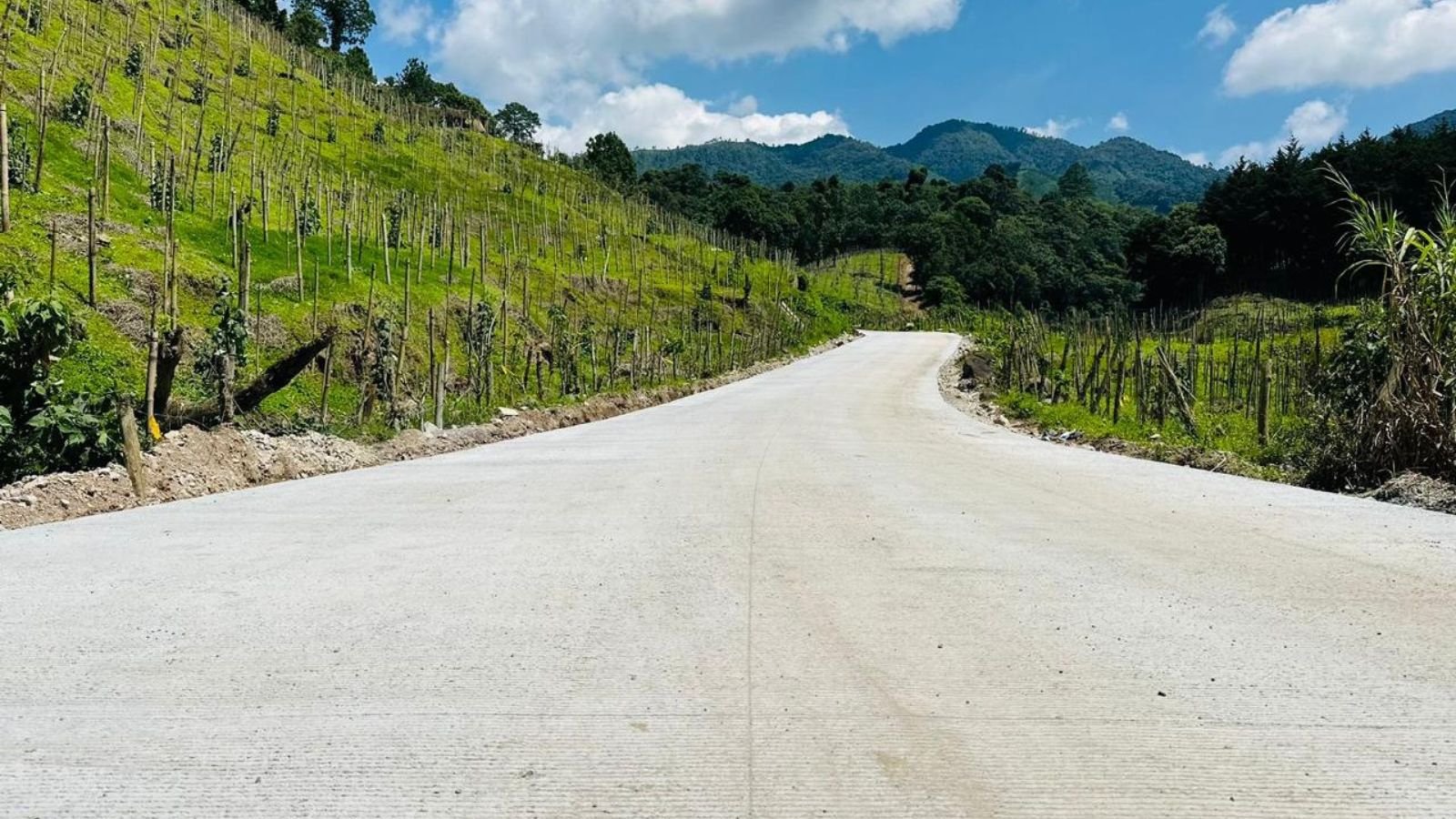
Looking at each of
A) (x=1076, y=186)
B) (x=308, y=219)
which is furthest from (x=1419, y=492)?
(x=1076, y=186)

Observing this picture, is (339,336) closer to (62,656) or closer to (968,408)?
(968,408)

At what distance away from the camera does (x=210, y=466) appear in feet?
30.4

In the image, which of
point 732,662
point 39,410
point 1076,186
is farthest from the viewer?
point 1076,186

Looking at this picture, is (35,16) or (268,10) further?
(268,10)

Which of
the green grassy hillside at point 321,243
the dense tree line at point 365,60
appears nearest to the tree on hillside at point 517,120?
the dense tree line at point 365,60

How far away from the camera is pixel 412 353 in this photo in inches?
945

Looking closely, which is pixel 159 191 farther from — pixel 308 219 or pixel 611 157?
pixel 611 157

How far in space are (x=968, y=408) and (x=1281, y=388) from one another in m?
10.8

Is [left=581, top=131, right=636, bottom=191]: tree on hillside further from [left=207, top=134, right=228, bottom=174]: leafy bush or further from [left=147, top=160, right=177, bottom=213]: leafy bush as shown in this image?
[left=147, top=160, right=177, bottom=213]: leafy bush

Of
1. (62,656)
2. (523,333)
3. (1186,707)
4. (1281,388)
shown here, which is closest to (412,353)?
(523,333)

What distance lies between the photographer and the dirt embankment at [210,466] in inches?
295

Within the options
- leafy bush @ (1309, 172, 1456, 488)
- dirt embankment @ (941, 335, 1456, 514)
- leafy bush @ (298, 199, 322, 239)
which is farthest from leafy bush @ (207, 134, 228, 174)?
leafy bush @ (1309, 172, 1456, 488)

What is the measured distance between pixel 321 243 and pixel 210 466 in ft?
74.9

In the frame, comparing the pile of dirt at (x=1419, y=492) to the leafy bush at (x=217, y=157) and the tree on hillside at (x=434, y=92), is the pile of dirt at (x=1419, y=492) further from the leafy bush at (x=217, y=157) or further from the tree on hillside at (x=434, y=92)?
the tree on hillside at (x=434, y=92)
